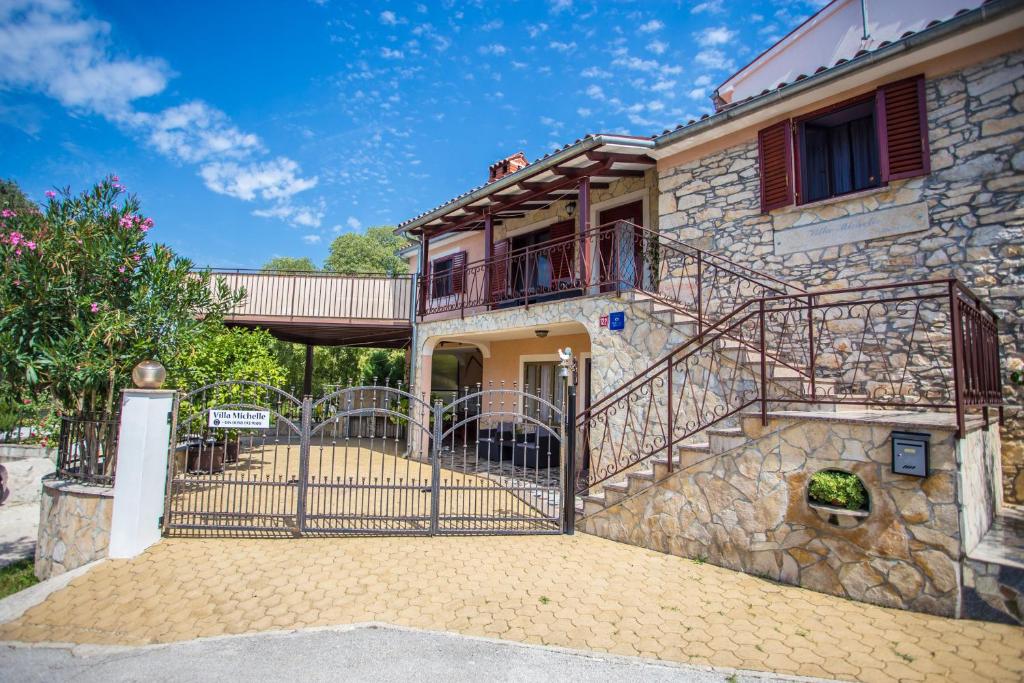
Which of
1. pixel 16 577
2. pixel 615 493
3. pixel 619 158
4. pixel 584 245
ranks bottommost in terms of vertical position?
pixel 16 577

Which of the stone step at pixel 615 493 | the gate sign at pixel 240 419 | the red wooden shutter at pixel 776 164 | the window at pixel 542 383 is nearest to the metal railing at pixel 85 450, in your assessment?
the gate sign at pixel 240 419

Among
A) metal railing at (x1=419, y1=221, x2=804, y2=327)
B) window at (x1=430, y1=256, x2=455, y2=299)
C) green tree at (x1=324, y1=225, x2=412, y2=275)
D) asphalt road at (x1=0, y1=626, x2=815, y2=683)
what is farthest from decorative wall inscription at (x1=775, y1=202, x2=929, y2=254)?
green tree at (x1=324, y1=225, x2=412, y2=275)

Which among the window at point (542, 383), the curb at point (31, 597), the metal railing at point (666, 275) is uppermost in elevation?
the metal railing at point (666, 275)

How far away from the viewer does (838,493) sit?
4070mm

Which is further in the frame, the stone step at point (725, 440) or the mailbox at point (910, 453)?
the stone step at point (725, 440)

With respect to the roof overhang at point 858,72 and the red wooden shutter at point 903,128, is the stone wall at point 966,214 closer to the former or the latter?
the red wooden shutter at point 903,128

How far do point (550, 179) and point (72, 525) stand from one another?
8.70 metres

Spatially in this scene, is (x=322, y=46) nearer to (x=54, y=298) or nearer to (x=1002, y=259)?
(x=54, y=298)

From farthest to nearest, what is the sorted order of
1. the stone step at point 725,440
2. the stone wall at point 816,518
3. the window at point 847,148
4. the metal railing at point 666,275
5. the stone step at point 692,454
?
the metal railing at point 666,275 < the window at point 847,148 < the stone step at point 692,454 < the stone step at point 725,440 < the stone wall at point 816,518

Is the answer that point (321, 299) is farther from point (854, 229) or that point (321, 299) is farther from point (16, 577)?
point (854, 229)

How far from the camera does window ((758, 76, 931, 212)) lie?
5.94 meters

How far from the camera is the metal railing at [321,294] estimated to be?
43.1 feet

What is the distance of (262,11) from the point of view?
982 cm

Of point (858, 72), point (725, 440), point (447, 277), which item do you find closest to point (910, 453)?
point (725, 440)
